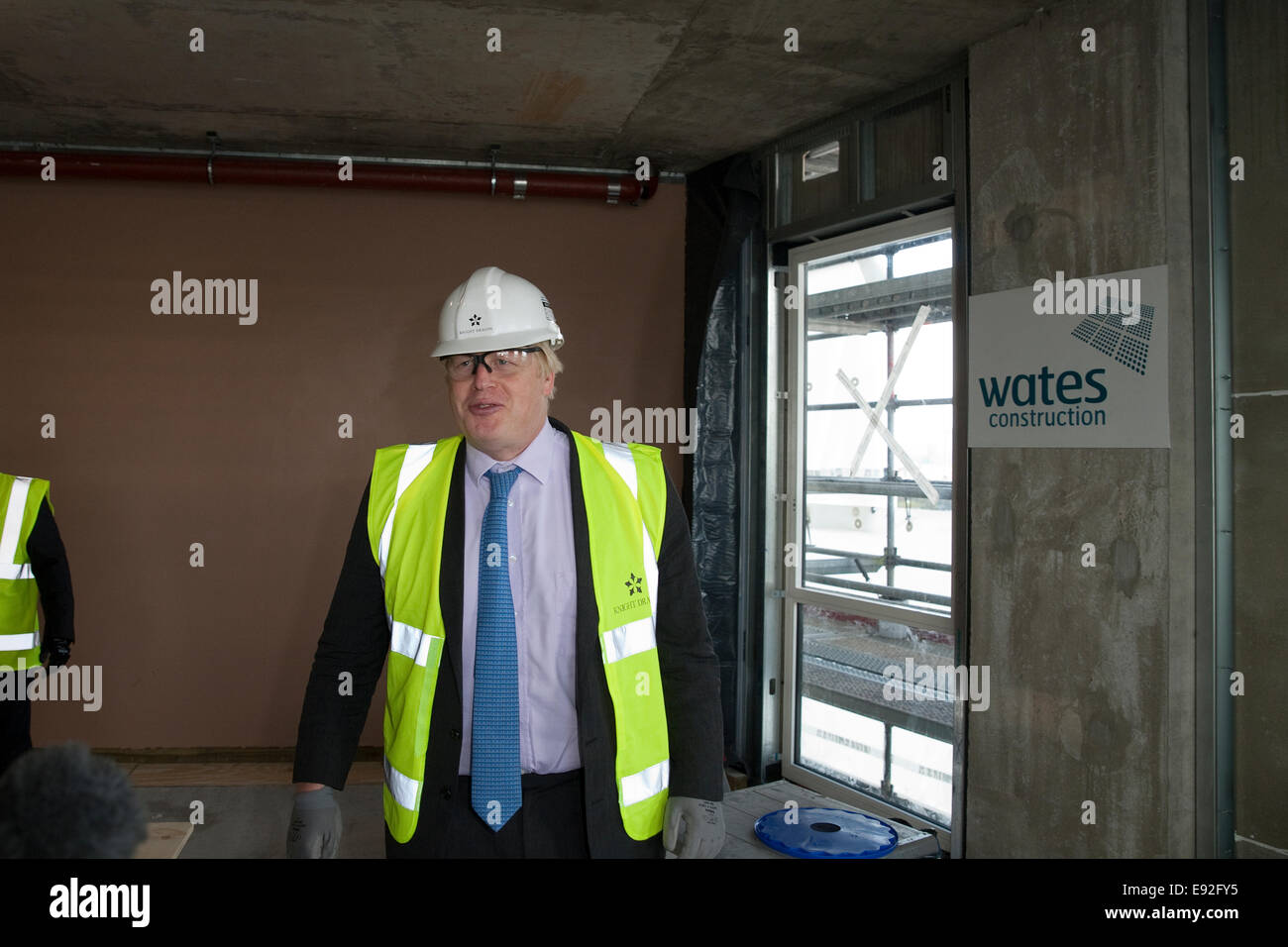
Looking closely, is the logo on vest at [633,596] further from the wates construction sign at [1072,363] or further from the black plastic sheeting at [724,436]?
Answer: the black plastic sheeting at [724,436]

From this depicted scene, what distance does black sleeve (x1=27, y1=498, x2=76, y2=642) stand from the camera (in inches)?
145

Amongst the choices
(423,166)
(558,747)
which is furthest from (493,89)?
(558,747)

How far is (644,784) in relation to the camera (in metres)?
1.79

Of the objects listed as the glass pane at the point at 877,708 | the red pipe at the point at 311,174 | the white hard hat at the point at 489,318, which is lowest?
the glass pane at the point at 877,708

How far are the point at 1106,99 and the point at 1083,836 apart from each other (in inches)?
96.9

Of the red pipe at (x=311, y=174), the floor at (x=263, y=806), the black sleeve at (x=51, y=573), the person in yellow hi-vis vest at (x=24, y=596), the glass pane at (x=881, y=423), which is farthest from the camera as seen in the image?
the red pipe at (x=311, y=174)

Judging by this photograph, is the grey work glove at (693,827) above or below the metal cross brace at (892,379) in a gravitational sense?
below

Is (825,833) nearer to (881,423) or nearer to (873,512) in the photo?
(873,512)

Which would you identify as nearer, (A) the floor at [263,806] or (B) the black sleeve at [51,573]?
(A) the floor at [263,806]

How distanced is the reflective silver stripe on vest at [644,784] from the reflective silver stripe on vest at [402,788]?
0.39 meters

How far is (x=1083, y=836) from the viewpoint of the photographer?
10.2 feet

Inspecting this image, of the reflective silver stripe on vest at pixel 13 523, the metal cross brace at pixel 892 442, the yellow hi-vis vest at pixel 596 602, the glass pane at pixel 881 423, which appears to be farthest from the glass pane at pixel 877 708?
the reflective silver stripe on vest at pixel 13 523

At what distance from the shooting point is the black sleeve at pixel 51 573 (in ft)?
12.1

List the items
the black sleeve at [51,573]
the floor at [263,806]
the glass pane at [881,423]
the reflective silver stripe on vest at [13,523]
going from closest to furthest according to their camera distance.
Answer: the floor at [263,806], the reflective silver stripe on vest at [13,523], the black sleeve at [51,573], the glass pane at [881,423]
